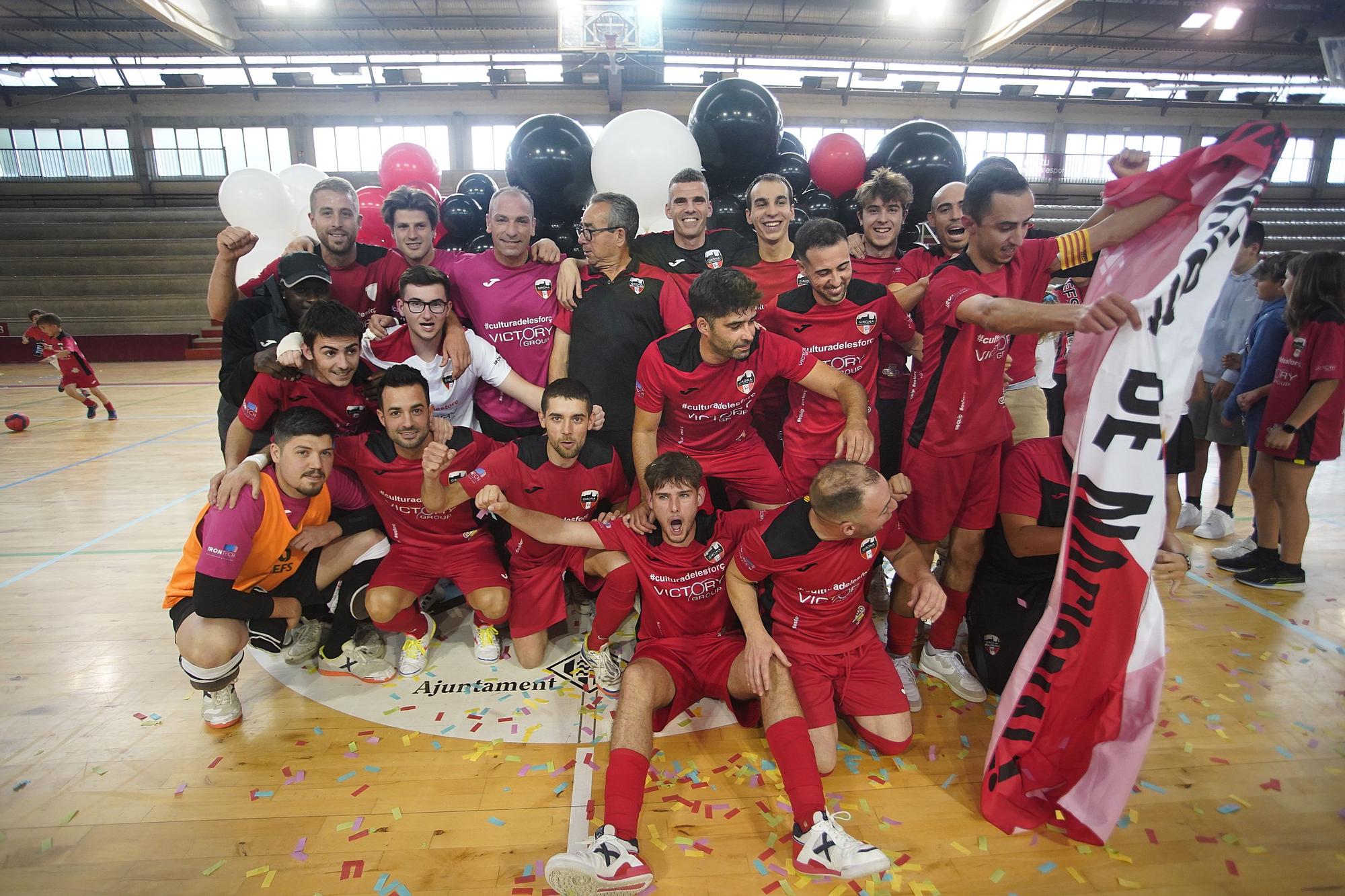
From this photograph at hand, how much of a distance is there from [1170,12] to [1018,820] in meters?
21.6

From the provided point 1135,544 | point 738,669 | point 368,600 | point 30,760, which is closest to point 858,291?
point 1135,544

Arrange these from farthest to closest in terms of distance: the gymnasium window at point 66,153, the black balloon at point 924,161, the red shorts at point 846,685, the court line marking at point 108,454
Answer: the gymnasium window at point 66,153
the court line marking at point 108,454
the black balloon at point 924,161
the red shorts at point 846,685

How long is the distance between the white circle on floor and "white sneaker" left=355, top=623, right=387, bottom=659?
8cm

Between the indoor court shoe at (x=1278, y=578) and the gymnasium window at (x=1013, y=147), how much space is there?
21.4 metres

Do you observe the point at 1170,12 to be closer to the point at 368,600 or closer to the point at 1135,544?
the point at 1135,544

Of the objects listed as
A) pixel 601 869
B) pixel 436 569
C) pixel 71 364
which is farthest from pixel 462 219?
pixel 71 364

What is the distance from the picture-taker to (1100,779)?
2.22m

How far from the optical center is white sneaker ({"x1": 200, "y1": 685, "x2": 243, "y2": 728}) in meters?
2.86

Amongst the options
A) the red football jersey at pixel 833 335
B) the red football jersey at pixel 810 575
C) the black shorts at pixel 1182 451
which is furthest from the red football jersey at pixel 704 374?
the black shorts at pixel 1182 451

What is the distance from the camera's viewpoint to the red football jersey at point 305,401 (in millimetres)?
3330

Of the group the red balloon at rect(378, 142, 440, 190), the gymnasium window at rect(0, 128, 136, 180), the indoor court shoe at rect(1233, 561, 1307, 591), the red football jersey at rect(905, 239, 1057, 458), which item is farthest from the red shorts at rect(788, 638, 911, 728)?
the gymnasium window at rect(0, 128, 136, 180)

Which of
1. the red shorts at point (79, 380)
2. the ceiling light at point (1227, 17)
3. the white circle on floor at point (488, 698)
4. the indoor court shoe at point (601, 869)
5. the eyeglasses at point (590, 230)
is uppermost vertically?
the ceiling light at point (1227, 17)

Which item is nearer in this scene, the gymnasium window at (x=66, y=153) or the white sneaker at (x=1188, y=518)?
the white sneaker at (x=1188, y=518)

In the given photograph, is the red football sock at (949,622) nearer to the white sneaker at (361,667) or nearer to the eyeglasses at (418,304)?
the white sneaker at (361,667)
